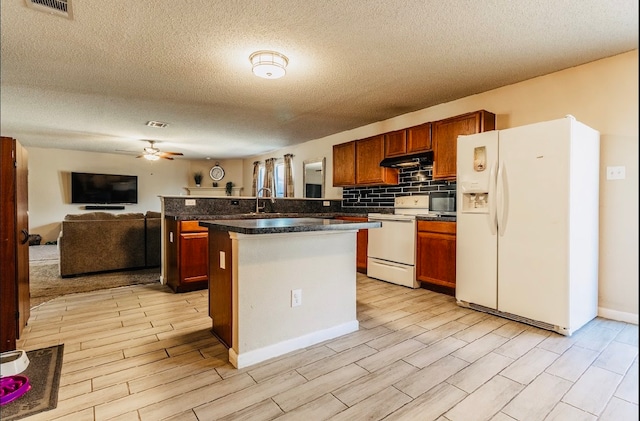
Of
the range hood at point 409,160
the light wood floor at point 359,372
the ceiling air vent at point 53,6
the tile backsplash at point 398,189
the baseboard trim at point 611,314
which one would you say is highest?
the ceiling air vent at point 53,6

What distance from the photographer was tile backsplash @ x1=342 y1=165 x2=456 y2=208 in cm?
431

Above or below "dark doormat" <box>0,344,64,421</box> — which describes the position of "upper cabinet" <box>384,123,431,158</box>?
above

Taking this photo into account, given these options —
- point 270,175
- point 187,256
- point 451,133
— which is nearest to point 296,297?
point 187,256

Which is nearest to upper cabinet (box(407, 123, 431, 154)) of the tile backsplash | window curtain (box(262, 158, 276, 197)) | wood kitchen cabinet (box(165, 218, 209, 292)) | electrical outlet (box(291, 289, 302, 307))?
the tile backsplash

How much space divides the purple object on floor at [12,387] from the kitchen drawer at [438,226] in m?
3.54

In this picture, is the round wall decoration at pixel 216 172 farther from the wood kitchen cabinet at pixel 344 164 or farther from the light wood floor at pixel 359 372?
the light wood floor at pixel 359 372

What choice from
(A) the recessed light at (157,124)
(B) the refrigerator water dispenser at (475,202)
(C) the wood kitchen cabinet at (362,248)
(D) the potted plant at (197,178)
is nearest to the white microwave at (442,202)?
(B) the refrigerator water dispenser at (475,202)

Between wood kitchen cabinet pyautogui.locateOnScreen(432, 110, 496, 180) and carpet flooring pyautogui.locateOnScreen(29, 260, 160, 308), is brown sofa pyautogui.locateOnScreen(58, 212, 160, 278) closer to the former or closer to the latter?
carpet flooring pyautogui.locateOnScreen(29, 260, 160, 308)

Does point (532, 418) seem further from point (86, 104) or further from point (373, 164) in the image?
point (86, 104)

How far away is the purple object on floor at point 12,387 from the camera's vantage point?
5.71 ft

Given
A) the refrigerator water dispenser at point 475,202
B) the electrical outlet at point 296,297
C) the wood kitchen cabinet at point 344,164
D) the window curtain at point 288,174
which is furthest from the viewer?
the window curtain at point 288,174

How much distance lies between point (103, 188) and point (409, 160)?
7.68 metres

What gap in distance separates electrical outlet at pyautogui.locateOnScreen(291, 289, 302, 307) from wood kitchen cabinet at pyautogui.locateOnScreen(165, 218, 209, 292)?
1.66 m

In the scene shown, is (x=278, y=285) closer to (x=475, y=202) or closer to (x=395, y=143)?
(x=475, y=202)
